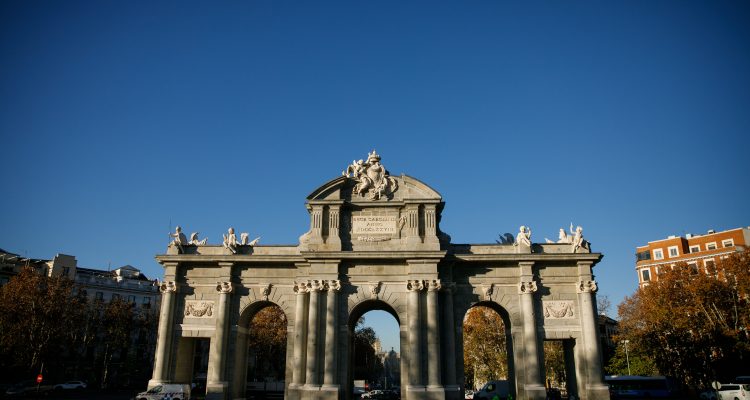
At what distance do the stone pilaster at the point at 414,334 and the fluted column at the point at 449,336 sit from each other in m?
1.72

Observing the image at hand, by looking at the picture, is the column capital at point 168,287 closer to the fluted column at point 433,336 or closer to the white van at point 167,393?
the white van at point 167,393

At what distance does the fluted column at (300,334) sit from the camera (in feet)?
103

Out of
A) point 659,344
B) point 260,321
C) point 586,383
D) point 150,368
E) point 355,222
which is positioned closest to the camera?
point 586,383

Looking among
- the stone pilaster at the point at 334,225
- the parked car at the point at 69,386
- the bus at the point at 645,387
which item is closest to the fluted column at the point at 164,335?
the stone pilaster at the point at 334,225

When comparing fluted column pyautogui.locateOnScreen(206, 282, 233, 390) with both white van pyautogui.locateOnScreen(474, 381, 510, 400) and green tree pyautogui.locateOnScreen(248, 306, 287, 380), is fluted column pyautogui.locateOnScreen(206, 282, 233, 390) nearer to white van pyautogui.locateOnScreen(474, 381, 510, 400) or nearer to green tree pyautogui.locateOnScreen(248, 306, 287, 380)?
white van pyautogui.locateOnScreen(474, 381, 510, 400)

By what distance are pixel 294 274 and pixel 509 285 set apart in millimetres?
13719

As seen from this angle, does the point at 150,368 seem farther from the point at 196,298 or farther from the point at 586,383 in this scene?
the point at 586,383

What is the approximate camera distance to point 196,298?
34625 millimetres

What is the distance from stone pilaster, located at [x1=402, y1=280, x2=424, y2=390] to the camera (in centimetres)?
3069

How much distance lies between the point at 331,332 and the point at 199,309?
9123 mm

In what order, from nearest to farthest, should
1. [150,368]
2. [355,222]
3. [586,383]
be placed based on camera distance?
1. [586,383]
2. [355,222]
3. [150,368]

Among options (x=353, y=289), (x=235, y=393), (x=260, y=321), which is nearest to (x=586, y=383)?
(x=353, y=289)

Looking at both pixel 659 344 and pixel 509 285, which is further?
pixel 659 344

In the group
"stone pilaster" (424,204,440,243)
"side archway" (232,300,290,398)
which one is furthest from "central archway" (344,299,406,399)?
"stone pilaster" (424,204,440,243)
